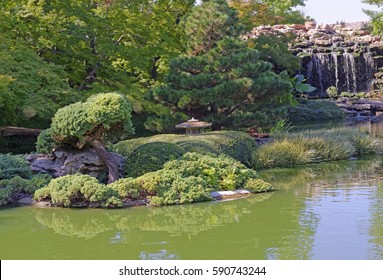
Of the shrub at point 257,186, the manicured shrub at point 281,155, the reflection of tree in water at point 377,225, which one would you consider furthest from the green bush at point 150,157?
the reflection of tree in water at point 377,225

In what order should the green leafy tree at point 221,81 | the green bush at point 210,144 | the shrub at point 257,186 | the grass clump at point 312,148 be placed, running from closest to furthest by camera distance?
the shrub at point 257,186 < the green bush at point 210,144 < the grass clump at point 312,148 < the green leafy tree at point 221,81

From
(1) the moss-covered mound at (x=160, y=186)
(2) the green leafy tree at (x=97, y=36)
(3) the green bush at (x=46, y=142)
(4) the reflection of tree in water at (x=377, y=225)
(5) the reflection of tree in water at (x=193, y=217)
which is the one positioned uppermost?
(2) the green leafy tree at (x=97, y=36)

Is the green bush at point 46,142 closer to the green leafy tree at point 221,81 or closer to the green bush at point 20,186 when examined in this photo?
the green bush at point 20,186

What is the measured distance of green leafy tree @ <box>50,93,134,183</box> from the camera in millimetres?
10266

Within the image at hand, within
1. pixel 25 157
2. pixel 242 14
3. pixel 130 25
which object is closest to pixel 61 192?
pixel 25 157

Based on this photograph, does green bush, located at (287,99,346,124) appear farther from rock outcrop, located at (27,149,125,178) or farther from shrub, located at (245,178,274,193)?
rock outcrop, located at (27,149,125,178)

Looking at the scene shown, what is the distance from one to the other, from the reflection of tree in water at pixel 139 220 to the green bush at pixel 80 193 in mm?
232

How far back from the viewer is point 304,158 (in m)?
14.8

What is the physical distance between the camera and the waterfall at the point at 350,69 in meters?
39.0

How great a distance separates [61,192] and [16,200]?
1.17 meters

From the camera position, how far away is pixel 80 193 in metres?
9.84

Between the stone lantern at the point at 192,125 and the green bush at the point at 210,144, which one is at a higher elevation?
the stone lantern at the point at 192,125

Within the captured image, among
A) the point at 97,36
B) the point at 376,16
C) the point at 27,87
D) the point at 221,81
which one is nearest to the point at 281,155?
the point at 221,81

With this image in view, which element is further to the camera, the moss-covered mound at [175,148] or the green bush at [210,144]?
the green bush at [210,144]
